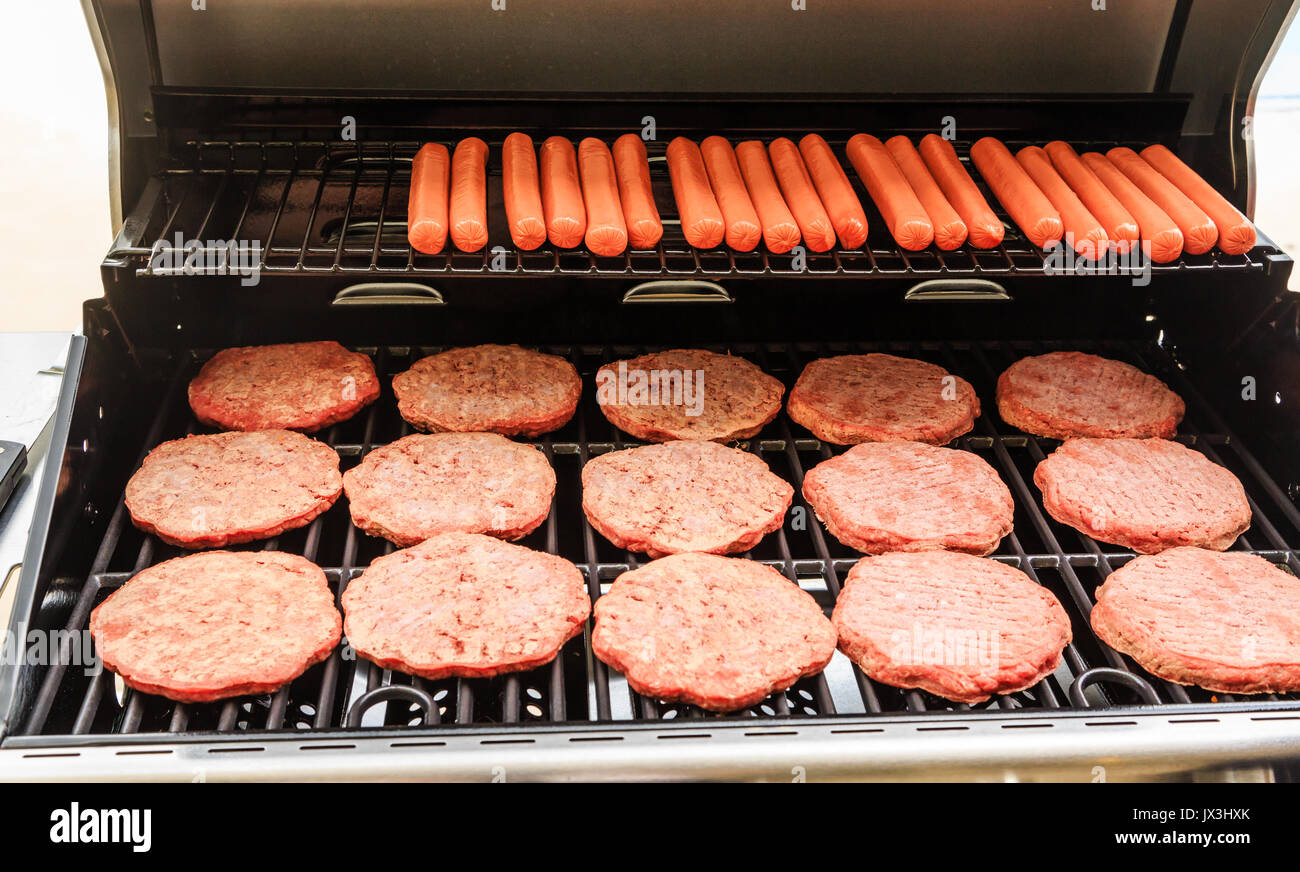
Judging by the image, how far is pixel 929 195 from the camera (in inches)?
124

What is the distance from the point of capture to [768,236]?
9.86 feet

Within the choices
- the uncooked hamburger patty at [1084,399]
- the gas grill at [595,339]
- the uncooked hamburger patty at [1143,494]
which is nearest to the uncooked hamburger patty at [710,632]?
the gas grill at [595,339]

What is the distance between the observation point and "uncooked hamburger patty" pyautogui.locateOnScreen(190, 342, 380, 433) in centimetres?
348

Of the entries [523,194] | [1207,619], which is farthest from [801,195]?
[1207,619]

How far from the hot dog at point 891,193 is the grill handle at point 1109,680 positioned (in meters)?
1.29

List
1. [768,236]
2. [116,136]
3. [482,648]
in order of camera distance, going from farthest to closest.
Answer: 1. [116,136]
2. [768,236]
3. [482,648]

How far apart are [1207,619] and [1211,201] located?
1.31 metres

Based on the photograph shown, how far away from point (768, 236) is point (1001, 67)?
124cm

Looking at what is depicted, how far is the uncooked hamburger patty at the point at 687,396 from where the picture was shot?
3.54 m

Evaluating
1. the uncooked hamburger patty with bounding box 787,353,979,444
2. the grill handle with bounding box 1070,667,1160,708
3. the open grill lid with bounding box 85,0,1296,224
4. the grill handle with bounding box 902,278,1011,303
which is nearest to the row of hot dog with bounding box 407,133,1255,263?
the open grill lid with bounding box 85,0,1296,224

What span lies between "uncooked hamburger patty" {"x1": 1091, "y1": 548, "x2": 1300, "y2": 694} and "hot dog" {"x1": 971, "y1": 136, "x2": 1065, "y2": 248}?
1.02m

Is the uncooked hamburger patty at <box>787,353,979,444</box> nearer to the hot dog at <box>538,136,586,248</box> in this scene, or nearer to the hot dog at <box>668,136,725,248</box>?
the hot dog at <box>668,136,725,248</box>
